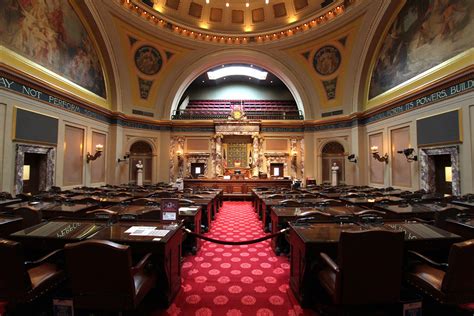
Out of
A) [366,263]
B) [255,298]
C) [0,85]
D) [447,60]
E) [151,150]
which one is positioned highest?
[447,60]

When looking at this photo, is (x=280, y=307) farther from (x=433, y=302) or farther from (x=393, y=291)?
(x=433, y=302)

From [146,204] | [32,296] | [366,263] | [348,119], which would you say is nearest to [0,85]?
[146,204]

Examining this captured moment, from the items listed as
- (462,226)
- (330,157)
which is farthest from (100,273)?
(330,157)

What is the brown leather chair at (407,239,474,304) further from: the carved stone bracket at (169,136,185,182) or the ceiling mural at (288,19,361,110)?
the carved stone bracket at (169,136,185,182)

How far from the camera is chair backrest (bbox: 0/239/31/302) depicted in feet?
6.03

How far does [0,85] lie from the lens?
7000mm

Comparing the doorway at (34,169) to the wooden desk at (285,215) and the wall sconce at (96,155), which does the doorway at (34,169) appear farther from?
the wooden desk at (285,215)

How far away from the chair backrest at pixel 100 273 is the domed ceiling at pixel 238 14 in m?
14.6

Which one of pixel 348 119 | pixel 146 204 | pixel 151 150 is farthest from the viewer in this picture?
pixel 151 150

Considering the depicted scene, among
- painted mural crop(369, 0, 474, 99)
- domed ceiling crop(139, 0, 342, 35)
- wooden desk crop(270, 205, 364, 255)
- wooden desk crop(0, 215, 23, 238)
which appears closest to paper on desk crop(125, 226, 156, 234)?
wooden desk crop(0, 215, 23, 238)

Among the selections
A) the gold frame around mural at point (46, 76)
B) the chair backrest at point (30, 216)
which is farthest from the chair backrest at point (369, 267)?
the gold frame around mural at point (46, 76)

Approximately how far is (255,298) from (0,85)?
9.17 meters

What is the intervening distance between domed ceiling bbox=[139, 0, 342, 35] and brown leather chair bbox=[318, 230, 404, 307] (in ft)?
47.7

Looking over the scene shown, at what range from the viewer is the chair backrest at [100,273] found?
1.84 m
